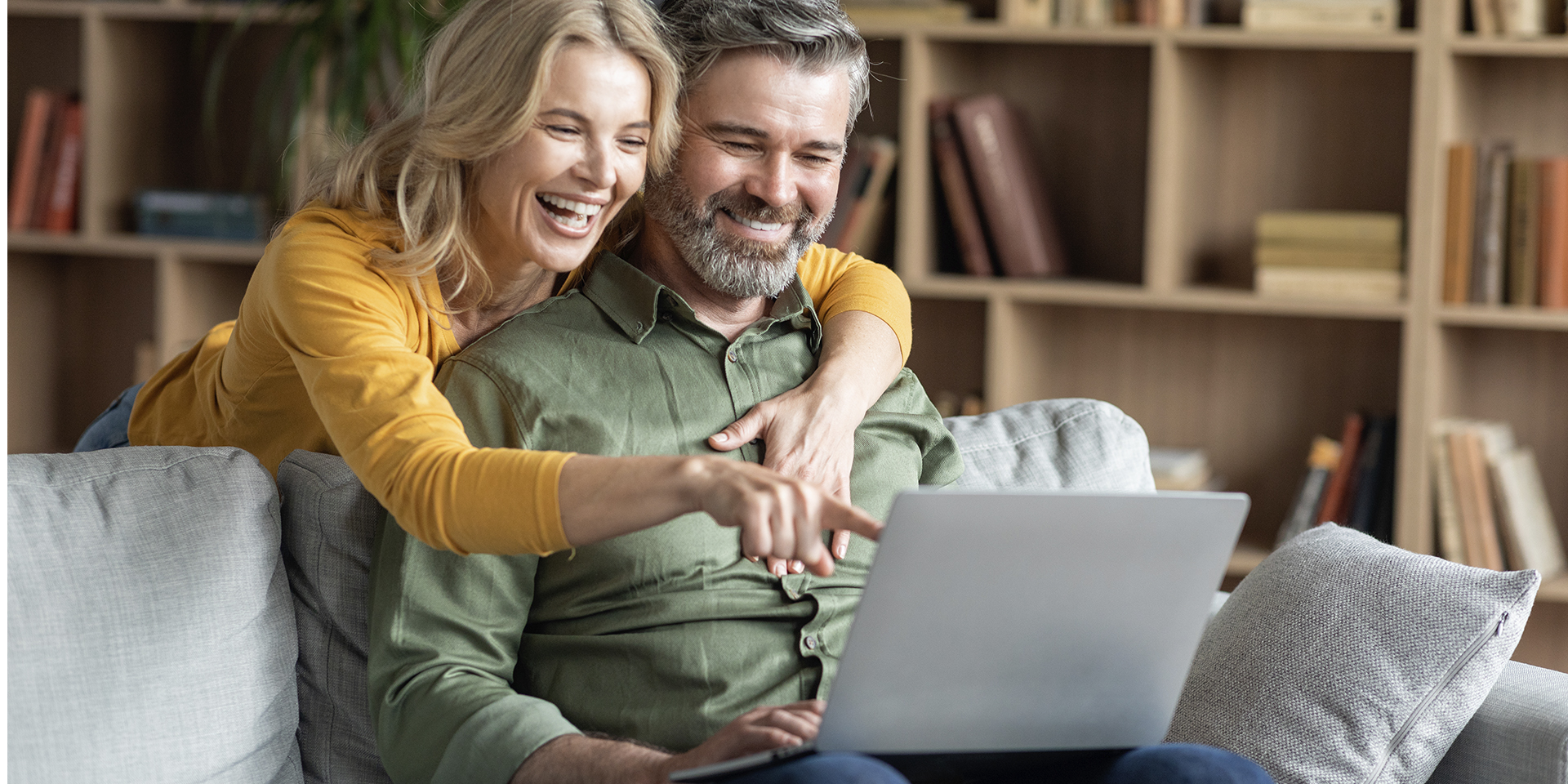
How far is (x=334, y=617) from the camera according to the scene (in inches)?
49.1

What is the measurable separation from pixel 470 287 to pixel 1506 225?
5.98ft

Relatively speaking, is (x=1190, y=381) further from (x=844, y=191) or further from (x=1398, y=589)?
(x=1398, y=589)

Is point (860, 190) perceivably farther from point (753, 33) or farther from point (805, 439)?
point (805, 439)

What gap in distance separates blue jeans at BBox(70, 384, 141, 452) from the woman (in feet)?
0.57

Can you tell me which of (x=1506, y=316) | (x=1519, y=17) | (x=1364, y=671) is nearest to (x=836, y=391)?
(x=1364, y=671)

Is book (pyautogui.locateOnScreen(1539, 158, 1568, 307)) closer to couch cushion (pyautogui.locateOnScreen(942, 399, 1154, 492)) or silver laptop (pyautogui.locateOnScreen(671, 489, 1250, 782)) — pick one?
couch cushion (pyautogui.locateOnScreen(942, 399, 1154, 492))

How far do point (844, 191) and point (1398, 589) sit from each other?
1492 mm

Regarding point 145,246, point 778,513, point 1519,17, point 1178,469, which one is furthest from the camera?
point 145,246

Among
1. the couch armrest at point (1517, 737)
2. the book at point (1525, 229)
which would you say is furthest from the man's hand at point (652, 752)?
the book at point (1525, 229)

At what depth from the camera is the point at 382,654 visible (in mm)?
1130

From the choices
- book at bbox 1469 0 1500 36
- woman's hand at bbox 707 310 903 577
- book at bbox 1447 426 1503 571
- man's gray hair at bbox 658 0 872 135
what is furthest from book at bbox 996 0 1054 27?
woman's hand at bbox 707 310 903 577

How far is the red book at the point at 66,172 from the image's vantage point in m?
2.79

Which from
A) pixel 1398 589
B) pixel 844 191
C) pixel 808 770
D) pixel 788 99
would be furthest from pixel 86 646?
pixel 844 191

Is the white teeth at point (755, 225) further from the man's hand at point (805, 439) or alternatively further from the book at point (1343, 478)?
the book at point (1343, 478)
